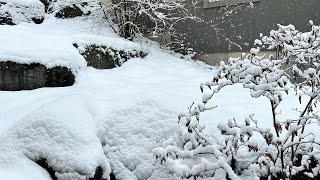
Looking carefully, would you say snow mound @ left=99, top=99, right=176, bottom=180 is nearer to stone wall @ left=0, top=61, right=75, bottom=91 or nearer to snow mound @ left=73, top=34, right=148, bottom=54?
stone wall @ left=0, top=61, right=75, bottom=91

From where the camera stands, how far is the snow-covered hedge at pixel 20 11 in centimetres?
898

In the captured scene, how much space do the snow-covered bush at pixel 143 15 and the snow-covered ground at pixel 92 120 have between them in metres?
3.89

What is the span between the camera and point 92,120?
423cm

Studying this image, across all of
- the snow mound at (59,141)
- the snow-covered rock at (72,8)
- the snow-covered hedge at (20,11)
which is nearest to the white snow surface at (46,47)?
the snow-covered hedge at (20,11)

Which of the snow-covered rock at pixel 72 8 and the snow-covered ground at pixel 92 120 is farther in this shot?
the snow-covered rock at pixel 72 8

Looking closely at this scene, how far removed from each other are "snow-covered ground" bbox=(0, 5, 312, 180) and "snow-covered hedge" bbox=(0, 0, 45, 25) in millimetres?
2819

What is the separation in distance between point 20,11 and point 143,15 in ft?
10.5

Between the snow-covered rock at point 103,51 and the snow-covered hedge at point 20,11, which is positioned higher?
the snow-covered hedge at point 20,11

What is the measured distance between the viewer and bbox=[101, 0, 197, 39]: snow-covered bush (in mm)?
10023

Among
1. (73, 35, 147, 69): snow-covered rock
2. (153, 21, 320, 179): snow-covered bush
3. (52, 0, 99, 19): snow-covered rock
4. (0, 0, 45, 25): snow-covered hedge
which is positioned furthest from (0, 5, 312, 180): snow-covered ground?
(52, 0, 99, 19): snow-covered rock

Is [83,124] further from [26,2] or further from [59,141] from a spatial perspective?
[26,2]

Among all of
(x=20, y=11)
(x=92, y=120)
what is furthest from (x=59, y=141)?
(x=20, y=11)

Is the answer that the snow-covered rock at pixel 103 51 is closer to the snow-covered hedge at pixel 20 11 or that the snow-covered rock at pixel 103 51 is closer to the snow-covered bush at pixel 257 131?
the snow-covered hedge at pixel 20 11

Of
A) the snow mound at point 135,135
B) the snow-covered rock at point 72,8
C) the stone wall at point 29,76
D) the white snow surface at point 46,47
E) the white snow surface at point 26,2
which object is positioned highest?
the white snow surface at point 26,2
